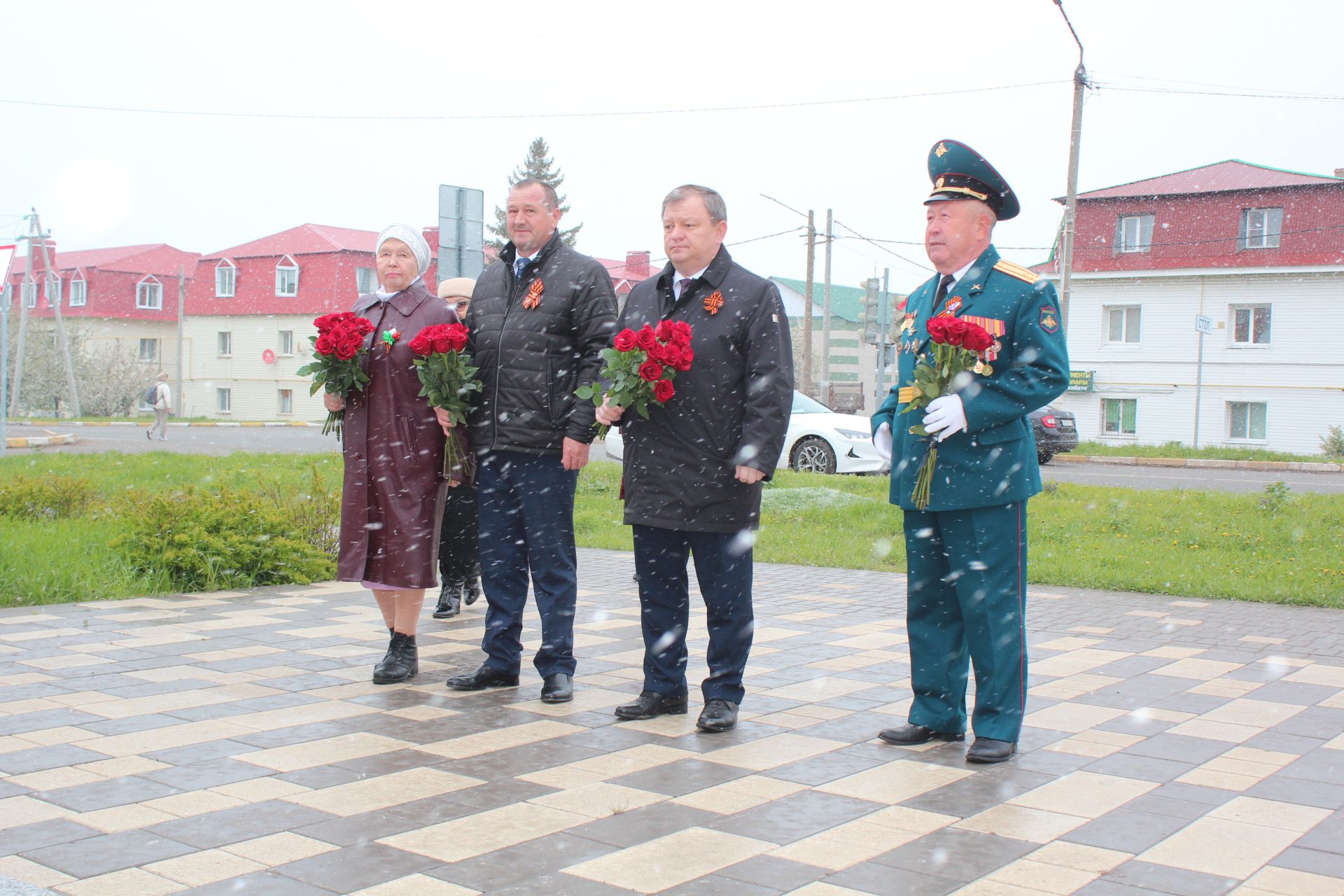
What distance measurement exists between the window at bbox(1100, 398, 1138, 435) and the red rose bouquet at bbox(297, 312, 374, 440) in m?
36.1

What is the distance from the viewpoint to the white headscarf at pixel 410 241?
18.4 feet

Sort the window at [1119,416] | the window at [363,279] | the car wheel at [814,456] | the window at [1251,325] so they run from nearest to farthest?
1. the car wheel at [814,456]
2. the window at [1251,325]
3. the window at [1119,416]
4. the window at [363,279]

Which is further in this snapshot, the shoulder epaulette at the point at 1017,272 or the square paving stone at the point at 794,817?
the shoulder epaulette at the point at 1017,272

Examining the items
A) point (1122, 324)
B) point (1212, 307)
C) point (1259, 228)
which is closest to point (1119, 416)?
point (1122, 324)

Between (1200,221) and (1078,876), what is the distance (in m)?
38.0

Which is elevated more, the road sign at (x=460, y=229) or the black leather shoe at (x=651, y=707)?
the road sign at (x=460, y=229)

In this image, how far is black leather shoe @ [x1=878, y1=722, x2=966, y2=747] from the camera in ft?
14.8

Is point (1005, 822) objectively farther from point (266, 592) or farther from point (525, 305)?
point (266, 592)

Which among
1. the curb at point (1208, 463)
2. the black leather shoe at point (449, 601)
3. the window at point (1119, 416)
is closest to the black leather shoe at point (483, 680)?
the black leather shoe at point (449, 601)

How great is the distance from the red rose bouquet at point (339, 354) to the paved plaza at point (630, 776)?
4.17 ft

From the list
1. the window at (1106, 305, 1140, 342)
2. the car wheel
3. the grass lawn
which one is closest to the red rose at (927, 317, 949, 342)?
the grass lawn

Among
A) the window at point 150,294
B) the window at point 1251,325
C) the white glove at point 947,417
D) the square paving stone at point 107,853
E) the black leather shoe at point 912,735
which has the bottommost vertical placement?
the square paving stone at point 107,853

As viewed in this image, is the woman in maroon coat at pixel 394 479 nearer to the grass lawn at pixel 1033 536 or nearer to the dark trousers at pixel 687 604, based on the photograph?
the dark trousers at pixel 687 604

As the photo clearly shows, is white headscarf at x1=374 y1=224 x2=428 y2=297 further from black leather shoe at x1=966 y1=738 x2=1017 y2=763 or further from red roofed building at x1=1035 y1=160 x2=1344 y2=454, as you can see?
red roofed building at x1=1035 y1=160 x2=1344 y2=454
